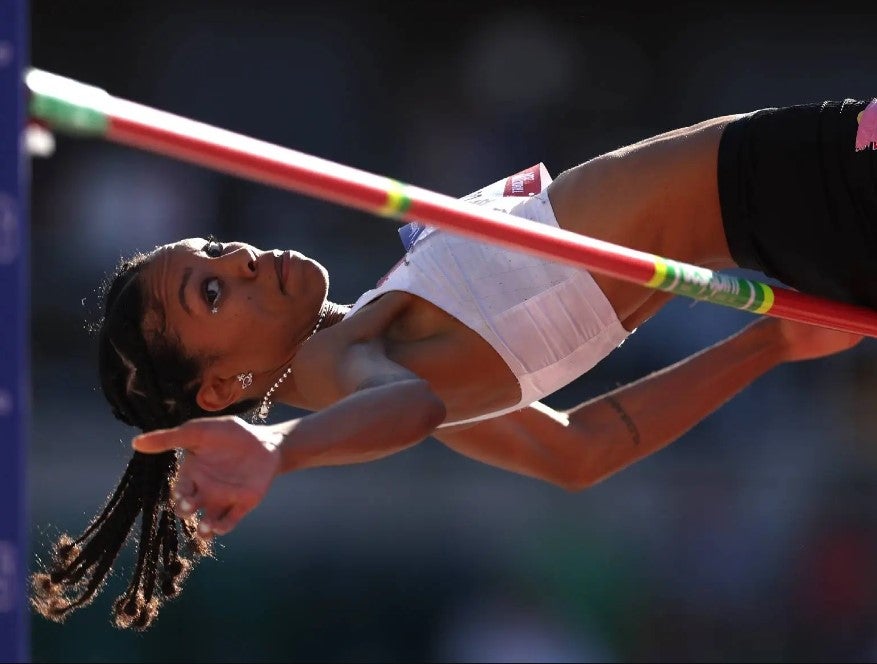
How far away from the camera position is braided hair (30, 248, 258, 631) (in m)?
2.77

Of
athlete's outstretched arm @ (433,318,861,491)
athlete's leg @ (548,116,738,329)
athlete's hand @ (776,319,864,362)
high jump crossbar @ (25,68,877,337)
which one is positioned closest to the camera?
high jump crossbar @ (25,68,877,337)

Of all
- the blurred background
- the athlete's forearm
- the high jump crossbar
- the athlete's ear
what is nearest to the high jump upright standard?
the high jump crossbar

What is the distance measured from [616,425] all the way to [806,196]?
102cm

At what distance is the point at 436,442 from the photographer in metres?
5.22

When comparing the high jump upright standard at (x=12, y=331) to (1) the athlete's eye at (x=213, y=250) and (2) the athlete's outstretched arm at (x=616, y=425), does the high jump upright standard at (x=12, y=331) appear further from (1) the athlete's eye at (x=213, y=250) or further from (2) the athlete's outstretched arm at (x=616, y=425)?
(2) the athlete's outstretched arm at (x=616, y=425)

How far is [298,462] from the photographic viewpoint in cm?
182

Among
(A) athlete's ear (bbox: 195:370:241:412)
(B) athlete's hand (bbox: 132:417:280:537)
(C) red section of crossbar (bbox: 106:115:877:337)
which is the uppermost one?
(C) red section of crossbar (bbox: 106:115:877:337)

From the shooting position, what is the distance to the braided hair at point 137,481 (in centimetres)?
277

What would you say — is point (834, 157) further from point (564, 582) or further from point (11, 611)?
point (564, 582)

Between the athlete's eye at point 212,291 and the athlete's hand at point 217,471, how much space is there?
0.97 metres

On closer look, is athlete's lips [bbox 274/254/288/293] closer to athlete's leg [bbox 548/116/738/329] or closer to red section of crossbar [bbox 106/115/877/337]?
athlete's leg [bbox 548/116/738/329]

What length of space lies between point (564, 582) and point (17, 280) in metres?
3.77

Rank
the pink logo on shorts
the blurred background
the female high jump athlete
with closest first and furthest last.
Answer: the female high jump athlete, the pink logo on shorts, the blurred background

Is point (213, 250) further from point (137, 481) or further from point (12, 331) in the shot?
point (12, 331)
